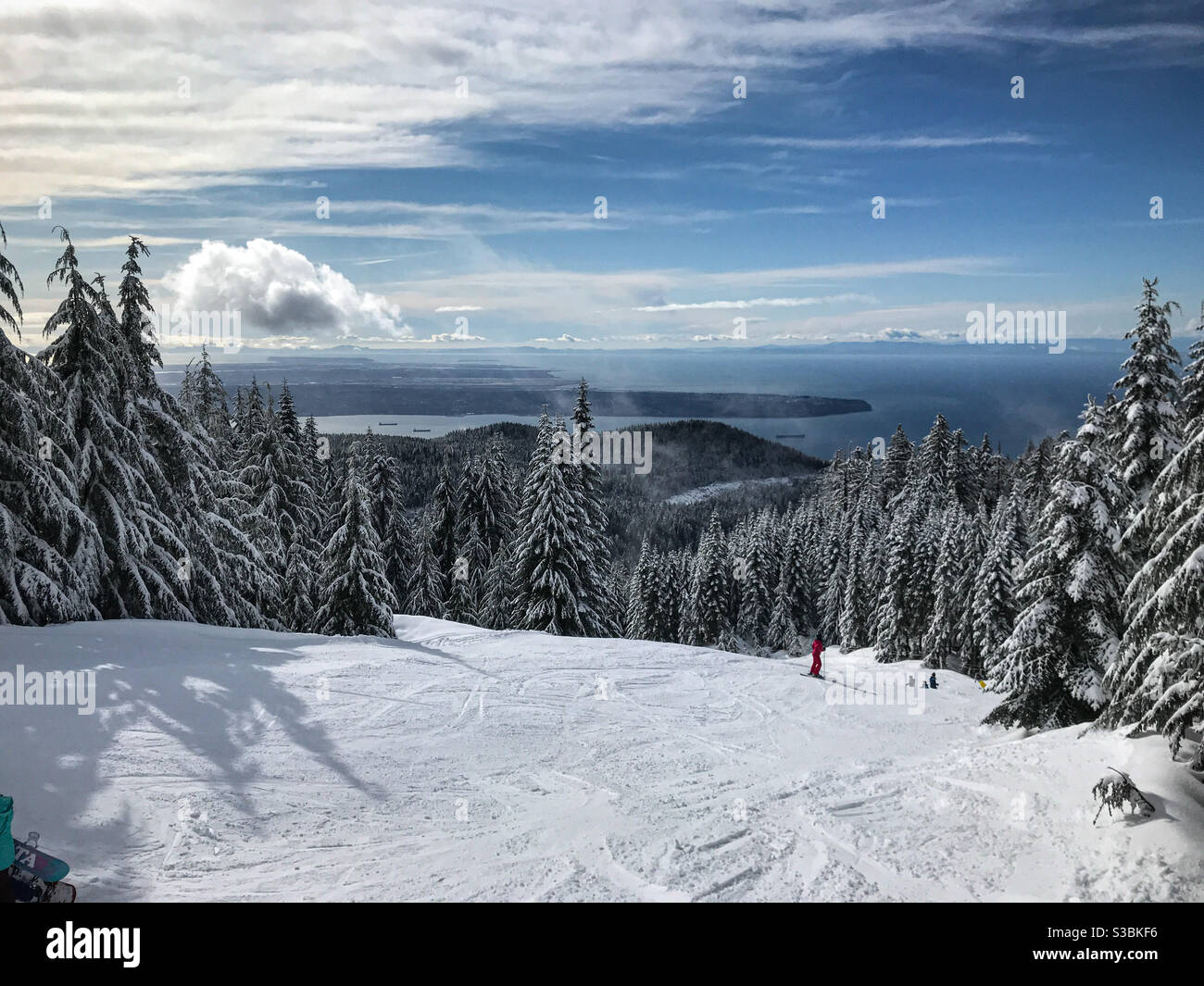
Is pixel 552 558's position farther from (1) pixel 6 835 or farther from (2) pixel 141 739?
(1) pixel 6 835

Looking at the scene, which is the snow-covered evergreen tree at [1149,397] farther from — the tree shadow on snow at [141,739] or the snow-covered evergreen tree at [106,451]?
the snow-covered evergreen tree at [106,451]

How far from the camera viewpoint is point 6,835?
555 centimetres

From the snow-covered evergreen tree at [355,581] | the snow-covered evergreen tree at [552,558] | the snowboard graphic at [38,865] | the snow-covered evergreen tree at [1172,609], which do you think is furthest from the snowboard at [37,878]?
the snow-covered evergreen tree at [552,558]

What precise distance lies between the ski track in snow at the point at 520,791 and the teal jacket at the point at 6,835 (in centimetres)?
231

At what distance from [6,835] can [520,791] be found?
23.0ft

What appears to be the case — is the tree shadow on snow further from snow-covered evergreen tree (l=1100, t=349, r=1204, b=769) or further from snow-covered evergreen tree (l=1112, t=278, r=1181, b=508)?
snow-covered evergreen tree (l=1112, t=278, r=1181, b=508)

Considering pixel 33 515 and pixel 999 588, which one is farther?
pixel 999 588

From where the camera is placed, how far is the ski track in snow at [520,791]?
27.8 feet

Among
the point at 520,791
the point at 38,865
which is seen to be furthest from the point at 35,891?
the point at 520,791

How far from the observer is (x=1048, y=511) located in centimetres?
1589

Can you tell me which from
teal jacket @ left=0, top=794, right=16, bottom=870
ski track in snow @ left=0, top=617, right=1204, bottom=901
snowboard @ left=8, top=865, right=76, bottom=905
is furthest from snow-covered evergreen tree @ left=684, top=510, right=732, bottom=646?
teal jacket @ left=0, top=794, right=16, bottom=870

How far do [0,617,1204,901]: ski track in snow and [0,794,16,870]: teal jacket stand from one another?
2311mm
